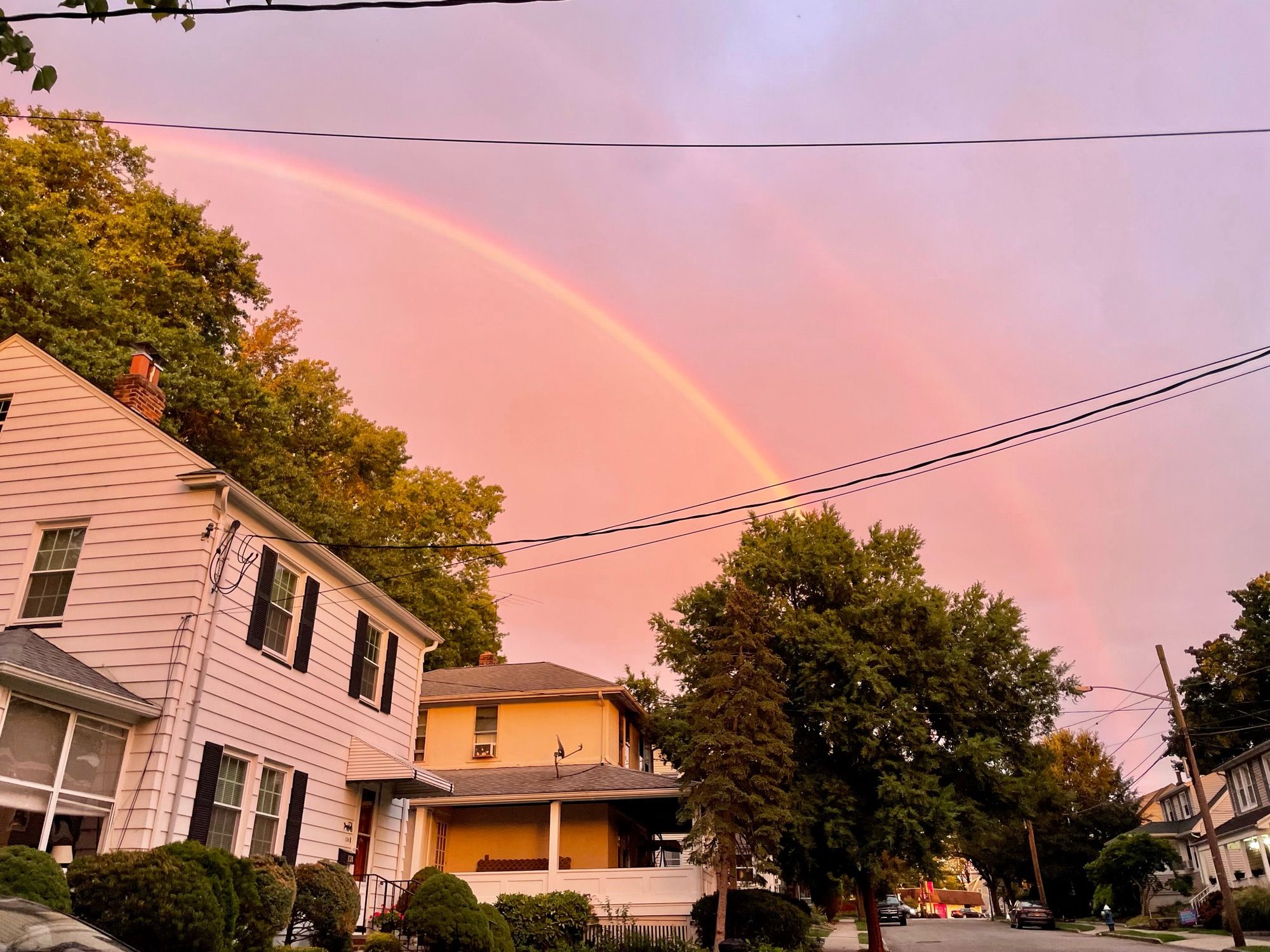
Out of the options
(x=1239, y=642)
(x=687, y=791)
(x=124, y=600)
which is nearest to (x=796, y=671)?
(x=687, y=791)

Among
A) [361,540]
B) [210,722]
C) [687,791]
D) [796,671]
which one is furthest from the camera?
[361,540]

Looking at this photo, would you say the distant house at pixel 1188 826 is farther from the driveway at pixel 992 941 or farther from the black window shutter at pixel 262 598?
the black window shutter at pixel 262 598

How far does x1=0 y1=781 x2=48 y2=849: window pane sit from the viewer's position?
33.7 feet

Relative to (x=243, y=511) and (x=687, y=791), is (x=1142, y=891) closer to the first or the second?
(x=687, y=791)

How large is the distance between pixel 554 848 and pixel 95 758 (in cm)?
1401

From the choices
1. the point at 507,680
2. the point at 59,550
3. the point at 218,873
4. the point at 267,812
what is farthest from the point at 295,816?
the point at 507,680

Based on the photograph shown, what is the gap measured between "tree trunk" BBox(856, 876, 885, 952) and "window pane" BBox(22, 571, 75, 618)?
19777 mm

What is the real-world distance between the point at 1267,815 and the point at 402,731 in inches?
1359

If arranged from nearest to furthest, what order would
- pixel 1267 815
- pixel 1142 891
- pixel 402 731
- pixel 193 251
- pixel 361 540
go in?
pixel 402 731
pixel 193 251
pixel 361 540
pixel 1267 815
pixel 1142 891

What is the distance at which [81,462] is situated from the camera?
45.6 feet

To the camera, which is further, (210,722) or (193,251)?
(193,251)

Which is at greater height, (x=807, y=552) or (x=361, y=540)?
(x=361, y=540)

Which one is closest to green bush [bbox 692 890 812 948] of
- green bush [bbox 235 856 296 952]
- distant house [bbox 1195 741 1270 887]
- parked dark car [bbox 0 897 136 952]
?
green bush [bbox 235 856 296 952]

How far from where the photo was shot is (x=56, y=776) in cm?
1080
